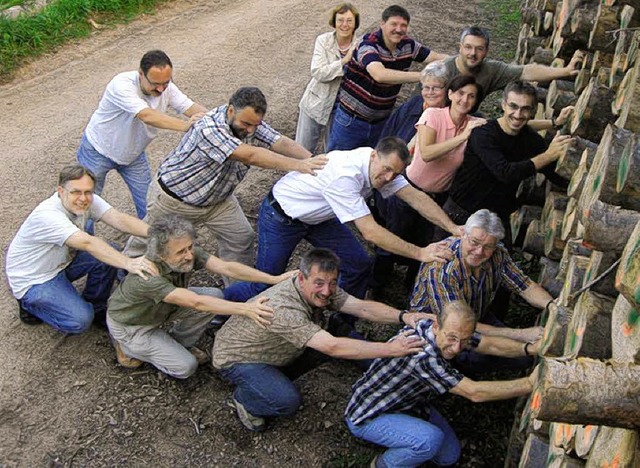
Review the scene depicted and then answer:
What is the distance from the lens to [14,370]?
16.8ft

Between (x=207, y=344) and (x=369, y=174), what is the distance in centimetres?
174

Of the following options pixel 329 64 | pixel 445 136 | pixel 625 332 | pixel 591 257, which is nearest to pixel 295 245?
pixel 445 136

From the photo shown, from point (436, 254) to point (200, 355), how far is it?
70.9 inches

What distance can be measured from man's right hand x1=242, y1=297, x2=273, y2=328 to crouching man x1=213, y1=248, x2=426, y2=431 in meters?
0.04

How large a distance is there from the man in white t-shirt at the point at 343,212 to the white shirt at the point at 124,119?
52.4 inches

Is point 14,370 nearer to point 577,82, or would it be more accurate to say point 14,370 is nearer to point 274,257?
point 274,257

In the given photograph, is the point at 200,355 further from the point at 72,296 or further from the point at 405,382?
the point at 405,382

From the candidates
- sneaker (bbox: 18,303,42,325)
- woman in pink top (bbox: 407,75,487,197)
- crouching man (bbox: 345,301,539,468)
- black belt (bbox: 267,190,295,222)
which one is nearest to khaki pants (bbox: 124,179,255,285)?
black belt (bbox: 267,190,295,222)

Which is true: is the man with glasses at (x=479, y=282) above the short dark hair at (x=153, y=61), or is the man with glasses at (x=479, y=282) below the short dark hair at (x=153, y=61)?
below

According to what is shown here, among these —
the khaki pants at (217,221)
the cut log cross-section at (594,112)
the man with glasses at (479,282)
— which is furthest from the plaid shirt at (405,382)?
the khaki pants at (217,221)

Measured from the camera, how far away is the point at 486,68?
626 cm

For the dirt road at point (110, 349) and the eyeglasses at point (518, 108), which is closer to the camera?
the dirt road at point (110, 349)

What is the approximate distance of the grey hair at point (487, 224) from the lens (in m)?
4.52

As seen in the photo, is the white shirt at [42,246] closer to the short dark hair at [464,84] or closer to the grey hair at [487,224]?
the grey hair at [487,224]
